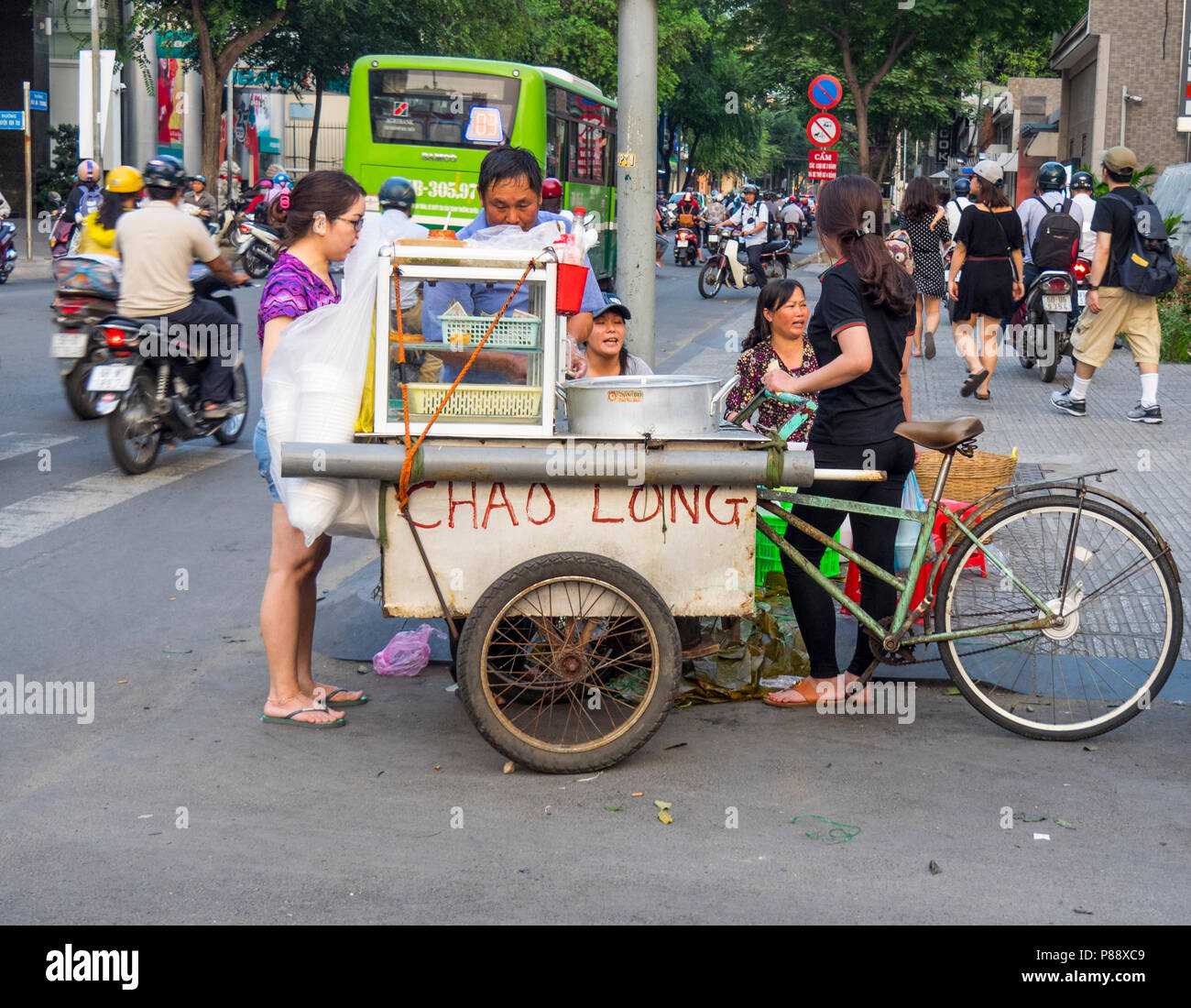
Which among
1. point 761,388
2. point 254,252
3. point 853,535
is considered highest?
point 254,252

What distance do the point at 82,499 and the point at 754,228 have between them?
18.6 m

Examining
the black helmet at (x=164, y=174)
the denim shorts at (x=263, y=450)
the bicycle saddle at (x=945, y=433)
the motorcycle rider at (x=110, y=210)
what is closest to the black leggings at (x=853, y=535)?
the bicycle saddle at (x=945, y=433)

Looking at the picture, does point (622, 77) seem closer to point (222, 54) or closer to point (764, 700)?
point (764, 700)

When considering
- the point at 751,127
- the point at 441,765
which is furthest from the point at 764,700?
the point at 751,127

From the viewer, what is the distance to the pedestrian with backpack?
10297 millimetres

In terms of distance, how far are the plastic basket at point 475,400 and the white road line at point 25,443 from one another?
569 centimetres

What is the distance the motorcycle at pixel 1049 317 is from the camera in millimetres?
13180

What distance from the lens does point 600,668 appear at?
4.59 meters

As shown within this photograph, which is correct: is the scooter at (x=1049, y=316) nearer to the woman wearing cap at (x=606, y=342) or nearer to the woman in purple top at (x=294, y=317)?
the woman wearing cap at (x=606, y=342)

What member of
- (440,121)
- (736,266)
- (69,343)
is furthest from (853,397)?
(736,266)

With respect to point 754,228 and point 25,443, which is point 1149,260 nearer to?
point 25,443

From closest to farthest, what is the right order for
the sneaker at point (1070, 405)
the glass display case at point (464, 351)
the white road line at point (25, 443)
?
the glass display case at point (464, 351) < the white road line at point (25, 443) < the sneaker at point (1070, 405)

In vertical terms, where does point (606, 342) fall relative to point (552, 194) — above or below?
below

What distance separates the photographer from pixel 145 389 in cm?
902
